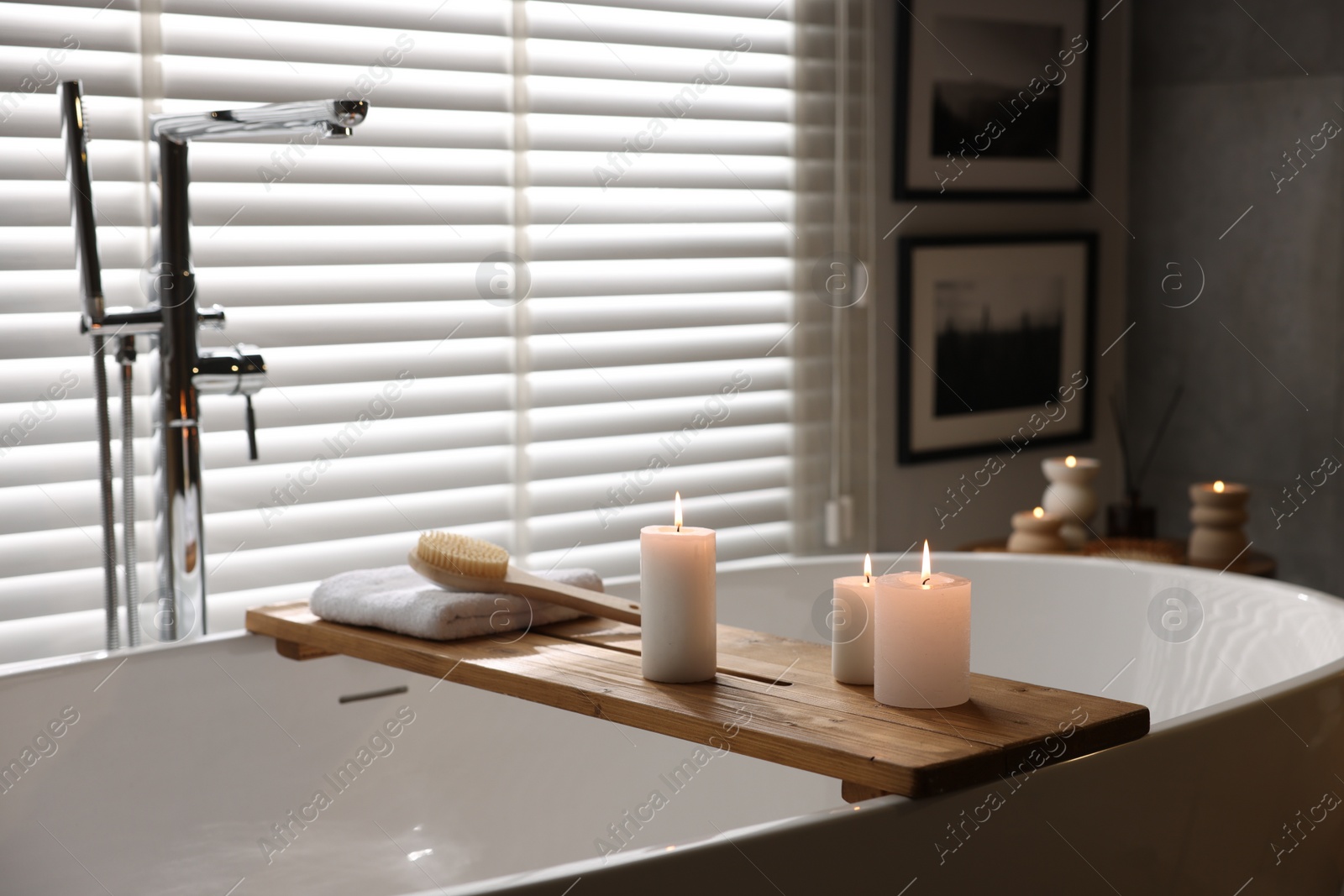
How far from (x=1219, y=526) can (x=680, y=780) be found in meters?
0.99

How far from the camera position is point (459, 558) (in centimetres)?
120

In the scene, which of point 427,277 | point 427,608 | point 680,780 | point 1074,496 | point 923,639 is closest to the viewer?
point 923,639

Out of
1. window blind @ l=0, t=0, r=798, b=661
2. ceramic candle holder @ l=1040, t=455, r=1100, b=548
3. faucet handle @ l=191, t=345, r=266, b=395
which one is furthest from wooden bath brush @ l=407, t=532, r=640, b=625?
ceramic candle holder @ l=1040, t=455, r=1100, b=548

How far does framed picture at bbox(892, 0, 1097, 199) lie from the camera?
2.46 metres

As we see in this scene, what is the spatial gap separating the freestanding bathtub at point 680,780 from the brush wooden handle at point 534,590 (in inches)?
8.2

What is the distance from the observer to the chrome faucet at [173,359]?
130cm

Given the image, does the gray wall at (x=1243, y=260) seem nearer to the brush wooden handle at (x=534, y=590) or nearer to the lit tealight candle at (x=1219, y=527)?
the lit tealight candle at (x=1219, y=527)

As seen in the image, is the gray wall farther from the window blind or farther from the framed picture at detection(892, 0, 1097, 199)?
the window blind

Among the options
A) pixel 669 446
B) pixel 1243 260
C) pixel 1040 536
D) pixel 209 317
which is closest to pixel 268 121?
pixel 209 317

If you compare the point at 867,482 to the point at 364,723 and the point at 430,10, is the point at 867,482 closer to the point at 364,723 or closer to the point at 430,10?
the point at 430,10

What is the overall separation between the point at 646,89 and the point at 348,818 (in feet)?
4.17

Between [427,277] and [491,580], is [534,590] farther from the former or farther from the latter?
[427,277]

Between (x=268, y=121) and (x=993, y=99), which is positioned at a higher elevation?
(x=993, y=99)

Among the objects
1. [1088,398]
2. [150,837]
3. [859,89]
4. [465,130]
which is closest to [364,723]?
[150,837]
